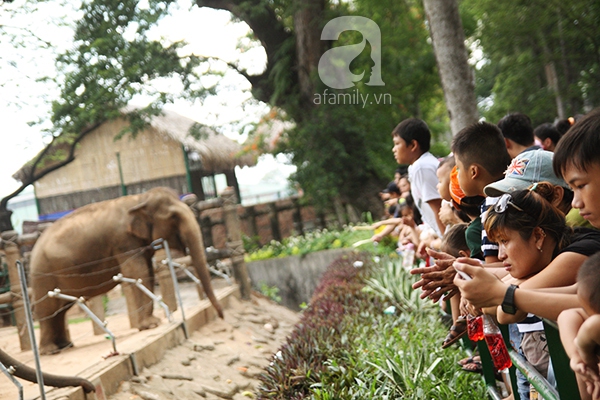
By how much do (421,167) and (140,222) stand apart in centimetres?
432

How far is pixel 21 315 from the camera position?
7.44m

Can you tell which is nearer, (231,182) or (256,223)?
(256,223)

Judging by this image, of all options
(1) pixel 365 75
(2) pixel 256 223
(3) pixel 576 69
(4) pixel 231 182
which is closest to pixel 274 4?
(1) pixel 365 75

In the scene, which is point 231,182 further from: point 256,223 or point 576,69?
point 576,69

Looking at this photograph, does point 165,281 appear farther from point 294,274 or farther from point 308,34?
point 308,34

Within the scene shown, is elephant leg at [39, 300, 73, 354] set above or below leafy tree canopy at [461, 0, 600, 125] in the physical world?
below

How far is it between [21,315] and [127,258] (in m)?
1.34

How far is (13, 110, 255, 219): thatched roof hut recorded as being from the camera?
62.8 ft

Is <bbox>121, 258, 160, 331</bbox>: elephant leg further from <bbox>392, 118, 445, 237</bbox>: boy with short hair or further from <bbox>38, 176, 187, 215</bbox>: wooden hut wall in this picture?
<bbox>38, 176, 187, 215</bbox>: wooden hut wall

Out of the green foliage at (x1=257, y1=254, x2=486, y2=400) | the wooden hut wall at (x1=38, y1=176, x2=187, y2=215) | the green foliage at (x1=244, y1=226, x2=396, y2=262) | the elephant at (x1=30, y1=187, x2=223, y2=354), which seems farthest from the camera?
the wooden hut wall at (x1=38, y1=176, x2=187, y2=215)

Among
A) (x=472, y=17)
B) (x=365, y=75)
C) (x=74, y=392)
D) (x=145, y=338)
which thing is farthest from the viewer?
(x=365, y=75)

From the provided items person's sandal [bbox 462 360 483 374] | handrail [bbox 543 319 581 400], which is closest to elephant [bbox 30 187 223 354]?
person's sandal [bbox 462 360 483 374]

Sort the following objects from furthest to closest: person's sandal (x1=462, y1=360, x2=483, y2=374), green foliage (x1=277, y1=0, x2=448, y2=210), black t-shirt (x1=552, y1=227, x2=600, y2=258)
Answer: green foliage (x1=277, y1=0, x2=448, y2=210), person's sandal (x1=462, y1=360, x2=483, y2=374), black t-shirt (x1=552, y1=227, x2=600, y2=258)

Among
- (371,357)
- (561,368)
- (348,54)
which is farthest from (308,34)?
(561,368)
